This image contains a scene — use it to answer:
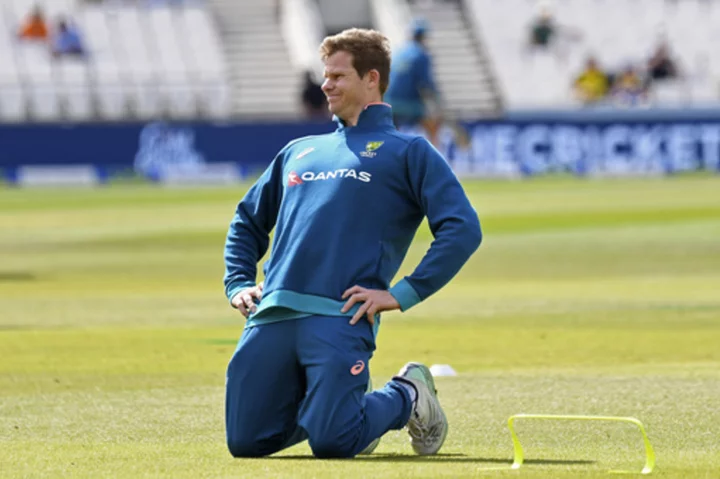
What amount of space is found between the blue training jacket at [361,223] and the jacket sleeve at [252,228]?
0.20m

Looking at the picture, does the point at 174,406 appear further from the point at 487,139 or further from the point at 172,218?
the point at 487,139

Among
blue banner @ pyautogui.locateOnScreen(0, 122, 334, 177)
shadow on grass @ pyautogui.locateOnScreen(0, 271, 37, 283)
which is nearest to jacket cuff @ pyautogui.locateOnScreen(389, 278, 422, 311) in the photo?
shadow on grass @ pyautogui.locateOnScreen(0, 271, 37, 283)

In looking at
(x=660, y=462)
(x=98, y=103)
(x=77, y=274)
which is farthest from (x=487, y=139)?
(x=660, y=462)

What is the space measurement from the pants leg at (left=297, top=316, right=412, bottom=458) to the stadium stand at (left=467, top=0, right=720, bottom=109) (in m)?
38.3

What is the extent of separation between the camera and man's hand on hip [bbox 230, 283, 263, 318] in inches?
264

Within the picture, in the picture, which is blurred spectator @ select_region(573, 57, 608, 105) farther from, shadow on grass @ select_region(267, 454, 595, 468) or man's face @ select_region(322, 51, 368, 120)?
shadow on grass @ select_region(267, 454, 595, 468)

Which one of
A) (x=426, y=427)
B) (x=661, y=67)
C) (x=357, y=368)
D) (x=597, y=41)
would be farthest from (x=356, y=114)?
(x=597, y=41)

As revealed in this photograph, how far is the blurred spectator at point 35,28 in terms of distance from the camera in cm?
4331

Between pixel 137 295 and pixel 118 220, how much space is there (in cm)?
1057

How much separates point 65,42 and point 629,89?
14.1 metres

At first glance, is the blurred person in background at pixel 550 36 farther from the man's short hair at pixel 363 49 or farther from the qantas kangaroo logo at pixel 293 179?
the qantas kangaroo logo at pixel 293 179

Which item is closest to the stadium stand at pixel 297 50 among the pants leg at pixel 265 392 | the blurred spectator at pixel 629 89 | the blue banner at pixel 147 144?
the blurred spectator at pixel 629 89

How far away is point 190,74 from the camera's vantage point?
143ft

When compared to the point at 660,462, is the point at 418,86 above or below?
below
